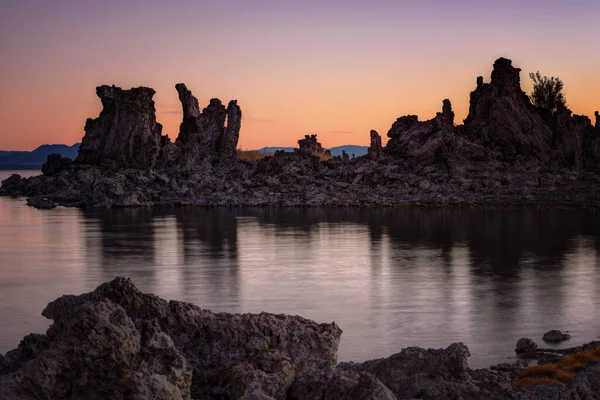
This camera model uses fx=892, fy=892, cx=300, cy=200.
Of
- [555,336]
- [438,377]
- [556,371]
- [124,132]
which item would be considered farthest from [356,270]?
[124,132]

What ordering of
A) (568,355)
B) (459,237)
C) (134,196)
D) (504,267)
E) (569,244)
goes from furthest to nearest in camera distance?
(134,196), (459,237), (569,244), (504,267), (568,355)

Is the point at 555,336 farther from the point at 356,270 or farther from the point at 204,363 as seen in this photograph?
the point at 356,270

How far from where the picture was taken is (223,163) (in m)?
90.2

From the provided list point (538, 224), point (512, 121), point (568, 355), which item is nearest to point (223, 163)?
point (512, 121)

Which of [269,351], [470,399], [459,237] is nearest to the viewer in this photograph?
[470,399]

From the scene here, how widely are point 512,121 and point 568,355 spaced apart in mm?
75463

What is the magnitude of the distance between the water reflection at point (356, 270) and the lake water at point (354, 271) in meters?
0.05

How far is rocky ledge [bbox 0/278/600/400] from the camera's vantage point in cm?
735

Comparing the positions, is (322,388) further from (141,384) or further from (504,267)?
(504,267)

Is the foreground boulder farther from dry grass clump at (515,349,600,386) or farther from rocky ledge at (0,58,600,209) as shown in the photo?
rocky ledge at (0,58,600,209)

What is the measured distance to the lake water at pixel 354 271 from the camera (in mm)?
19891

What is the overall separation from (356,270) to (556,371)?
16.3m

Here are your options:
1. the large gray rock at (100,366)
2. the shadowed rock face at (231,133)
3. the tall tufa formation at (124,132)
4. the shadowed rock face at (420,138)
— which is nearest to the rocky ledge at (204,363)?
the large gray rock at (100,366)

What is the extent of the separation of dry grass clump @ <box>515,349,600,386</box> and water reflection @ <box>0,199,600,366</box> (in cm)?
182
